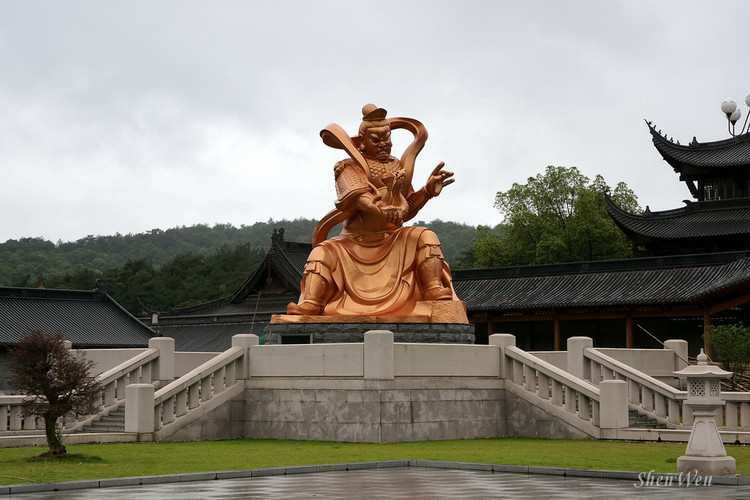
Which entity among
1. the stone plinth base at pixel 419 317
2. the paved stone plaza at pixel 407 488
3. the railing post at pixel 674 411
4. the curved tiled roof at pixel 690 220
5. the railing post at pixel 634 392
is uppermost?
the curved tiled roof at pixel 690 220

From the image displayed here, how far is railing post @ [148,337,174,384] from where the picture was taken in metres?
22.8

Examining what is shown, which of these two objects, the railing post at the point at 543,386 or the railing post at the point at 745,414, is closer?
the railing post at the point at 745,414

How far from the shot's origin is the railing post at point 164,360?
22781 millimetres

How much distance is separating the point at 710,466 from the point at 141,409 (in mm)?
10301

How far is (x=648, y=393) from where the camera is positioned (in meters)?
20.4

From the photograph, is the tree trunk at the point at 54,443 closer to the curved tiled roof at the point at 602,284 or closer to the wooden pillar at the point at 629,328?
the curved tiled roof at the point at 602,284

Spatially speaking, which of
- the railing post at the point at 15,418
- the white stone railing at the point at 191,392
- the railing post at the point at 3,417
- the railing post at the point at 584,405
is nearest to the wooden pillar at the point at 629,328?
the railing post at the point at 584,405

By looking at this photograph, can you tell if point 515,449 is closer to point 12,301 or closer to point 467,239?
point 12,301

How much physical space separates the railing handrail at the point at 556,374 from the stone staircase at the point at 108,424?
7.89 m

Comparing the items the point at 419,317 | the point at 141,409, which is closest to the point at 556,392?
the point at 419,317

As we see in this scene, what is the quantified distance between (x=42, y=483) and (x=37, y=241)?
117270 mm

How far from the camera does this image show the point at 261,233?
132500mm

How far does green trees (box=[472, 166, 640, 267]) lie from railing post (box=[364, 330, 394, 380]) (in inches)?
1364

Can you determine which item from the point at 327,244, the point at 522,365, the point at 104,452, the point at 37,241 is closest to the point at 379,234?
the point at 327,244
